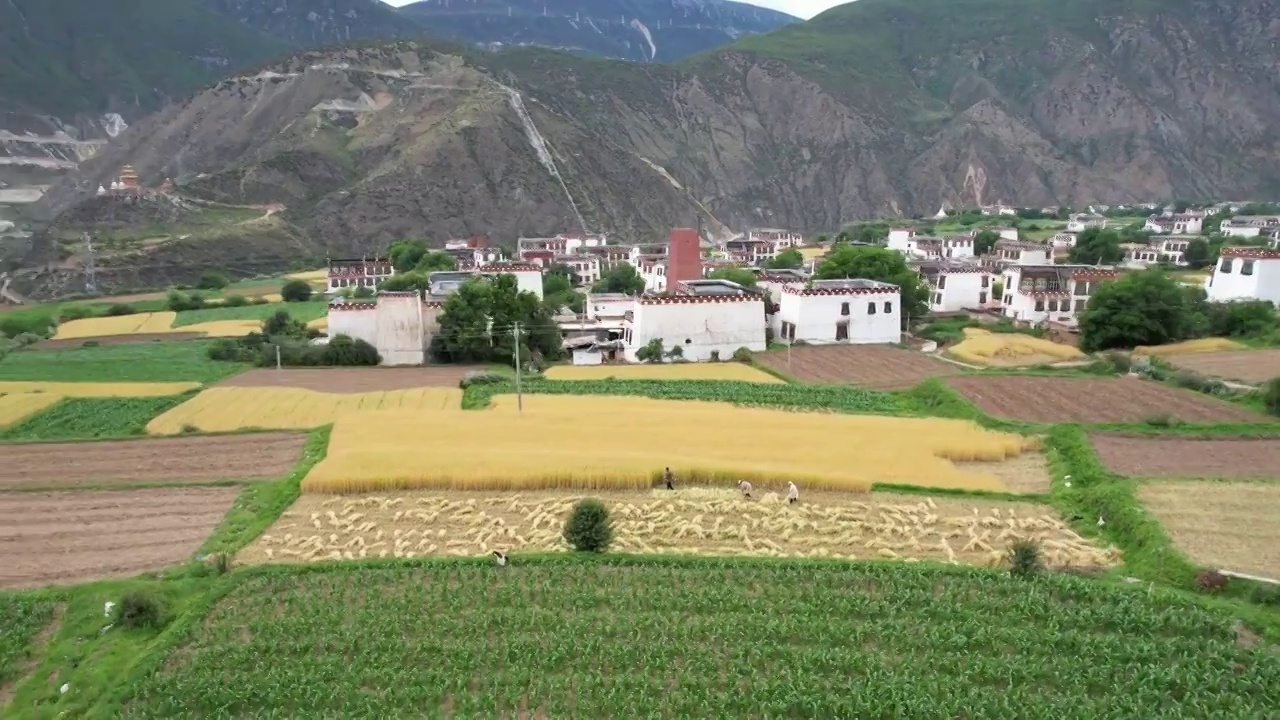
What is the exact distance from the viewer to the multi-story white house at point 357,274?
67.7m

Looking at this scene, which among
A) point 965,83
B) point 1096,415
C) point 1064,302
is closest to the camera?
point 1096,415

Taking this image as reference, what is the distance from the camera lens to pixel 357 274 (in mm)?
68688

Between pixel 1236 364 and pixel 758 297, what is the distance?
62.6 feet

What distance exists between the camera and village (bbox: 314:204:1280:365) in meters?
40.2

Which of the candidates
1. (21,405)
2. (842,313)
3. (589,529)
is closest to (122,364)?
(21,405)

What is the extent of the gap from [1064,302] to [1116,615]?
39455mm

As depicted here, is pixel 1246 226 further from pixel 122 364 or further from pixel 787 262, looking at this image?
pixel 122 364

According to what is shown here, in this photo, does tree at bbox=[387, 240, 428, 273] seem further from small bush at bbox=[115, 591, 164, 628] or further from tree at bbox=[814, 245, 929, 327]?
small bush at bbox=[115, 591, 164, 628]

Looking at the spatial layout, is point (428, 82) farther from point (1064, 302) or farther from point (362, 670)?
point (362, 670)

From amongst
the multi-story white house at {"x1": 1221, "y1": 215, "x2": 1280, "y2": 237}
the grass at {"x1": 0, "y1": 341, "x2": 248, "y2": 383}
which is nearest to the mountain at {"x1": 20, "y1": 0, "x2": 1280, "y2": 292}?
the grass at {"x1": 0, "y1": 341, "x2": 248, "y2": 383}

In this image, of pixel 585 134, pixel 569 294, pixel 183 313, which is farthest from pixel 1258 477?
pixel 585 134

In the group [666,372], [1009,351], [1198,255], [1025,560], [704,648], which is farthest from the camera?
[1198,255]

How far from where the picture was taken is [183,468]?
72.4 ft

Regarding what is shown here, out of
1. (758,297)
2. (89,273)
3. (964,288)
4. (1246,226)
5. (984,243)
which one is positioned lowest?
(964,288)
